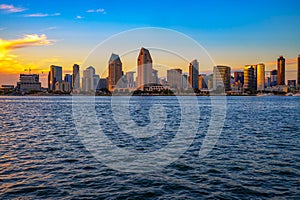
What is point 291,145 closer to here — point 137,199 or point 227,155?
point 227,155

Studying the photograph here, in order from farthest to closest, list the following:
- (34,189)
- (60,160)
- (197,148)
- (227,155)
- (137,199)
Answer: (197,148)
(227,155)
(60,160)
(34,189)
(137,199)

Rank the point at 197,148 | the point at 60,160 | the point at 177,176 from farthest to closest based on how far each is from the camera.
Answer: the point at 197,148 < the point at 60,160 < the point at 177,176

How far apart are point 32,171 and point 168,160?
10.7 m

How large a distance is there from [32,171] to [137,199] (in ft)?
30.4

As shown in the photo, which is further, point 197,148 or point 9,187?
point 197,148

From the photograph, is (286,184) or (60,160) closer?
(286,184)

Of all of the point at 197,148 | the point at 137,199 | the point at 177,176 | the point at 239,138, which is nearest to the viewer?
the point at 137,199

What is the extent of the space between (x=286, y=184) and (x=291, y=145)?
15.1 m

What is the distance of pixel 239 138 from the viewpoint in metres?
39.0

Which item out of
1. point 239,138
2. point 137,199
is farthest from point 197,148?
point 137,199

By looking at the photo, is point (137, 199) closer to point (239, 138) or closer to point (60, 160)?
point (60, 160)

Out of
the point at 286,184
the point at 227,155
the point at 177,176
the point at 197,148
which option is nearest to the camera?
Result: the point at 286,184

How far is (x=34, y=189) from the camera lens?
60.5 feet

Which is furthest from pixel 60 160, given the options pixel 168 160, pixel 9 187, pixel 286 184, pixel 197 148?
pixel 286 184
